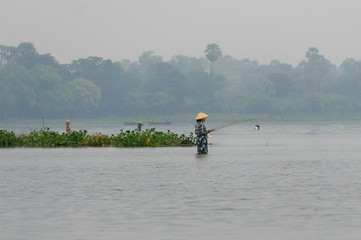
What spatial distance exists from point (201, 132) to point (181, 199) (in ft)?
49.2

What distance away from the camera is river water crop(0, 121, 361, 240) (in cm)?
1229

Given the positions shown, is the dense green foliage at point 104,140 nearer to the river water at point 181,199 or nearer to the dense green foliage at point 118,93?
the river water at point 181,199

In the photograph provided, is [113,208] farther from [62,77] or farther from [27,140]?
[62,77]

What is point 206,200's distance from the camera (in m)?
16.2

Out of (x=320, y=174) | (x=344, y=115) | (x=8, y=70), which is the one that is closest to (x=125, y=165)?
(x=320, y=174)

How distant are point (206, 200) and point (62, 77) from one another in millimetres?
165633

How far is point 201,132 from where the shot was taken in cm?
3131

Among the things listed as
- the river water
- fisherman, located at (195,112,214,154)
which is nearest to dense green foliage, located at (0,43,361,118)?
fisherman, located at (195,112,214,154)

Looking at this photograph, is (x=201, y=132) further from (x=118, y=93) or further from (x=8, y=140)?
(x=118, y=93)

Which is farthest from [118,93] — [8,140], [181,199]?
[181,199]

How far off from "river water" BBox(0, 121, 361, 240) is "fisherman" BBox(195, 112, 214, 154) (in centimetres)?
322

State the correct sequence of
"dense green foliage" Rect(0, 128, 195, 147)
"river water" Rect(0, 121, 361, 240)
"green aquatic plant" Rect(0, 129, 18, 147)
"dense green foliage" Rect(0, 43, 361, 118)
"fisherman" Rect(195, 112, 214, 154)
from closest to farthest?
1. "river water" Rect(0, 121, 361, 240)
2. "fisherman" Rect(195, 112, 214, 154)
3. "dense green foliage" Rect(0, 128, 195, 147)
4. "green aquatic plant" Rect(0, 129, 18, 147)
5. "dense green foliage" Rect(0, 43, 361, 118)

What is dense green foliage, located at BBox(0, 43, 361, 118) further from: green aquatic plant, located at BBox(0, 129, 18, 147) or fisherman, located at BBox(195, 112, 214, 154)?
fisherman, located at BBox(195, 112, 214, 154)

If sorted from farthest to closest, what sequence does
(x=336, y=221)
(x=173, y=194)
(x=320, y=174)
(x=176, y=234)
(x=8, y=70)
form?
(x=8, y=70) → (x=320, y=174) → (x=173, y=194) → (x=336, y=221) → (x=176, y=234)
